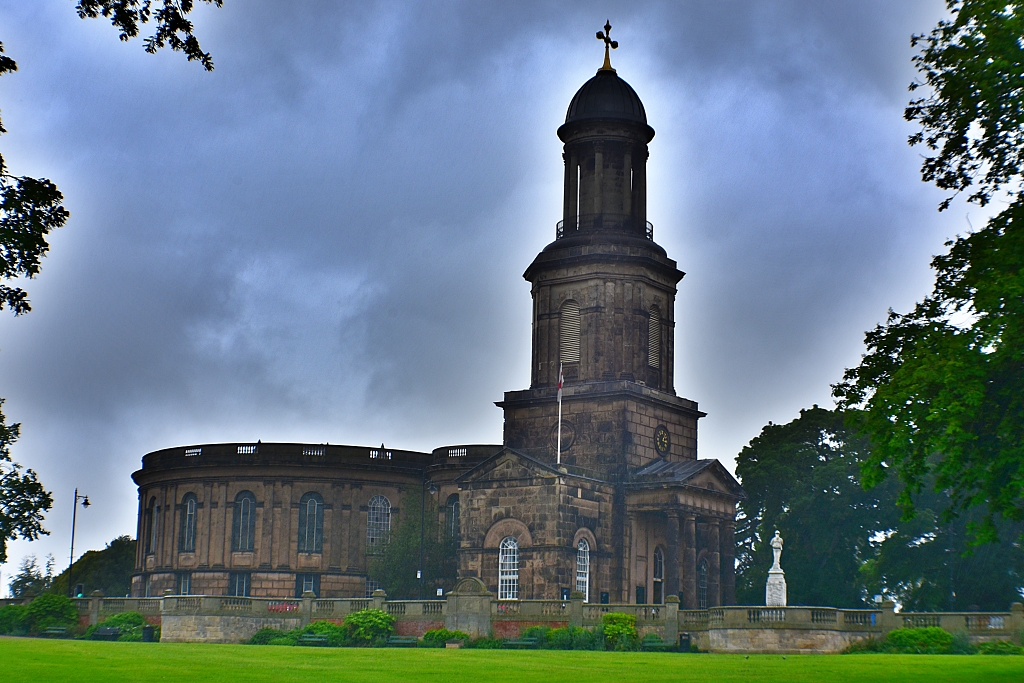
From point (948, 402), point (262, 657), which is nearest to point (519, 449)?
point (262, 657)

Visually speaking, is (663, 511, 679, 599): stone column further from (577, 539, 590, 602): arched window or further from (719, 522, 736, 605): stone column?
(719, 522, 736, 605): stone column

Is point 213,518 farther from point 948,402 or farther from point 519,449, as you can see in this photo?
point 948,402

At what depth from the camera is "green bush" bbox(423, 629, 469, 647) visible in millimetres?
41500

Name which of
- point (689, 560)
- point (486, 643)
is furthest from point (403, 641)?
point (689, 560)

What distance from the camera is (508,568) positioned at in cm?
5397

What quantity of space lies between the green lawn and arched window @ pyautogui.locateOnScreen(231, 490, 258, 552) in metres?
31.5

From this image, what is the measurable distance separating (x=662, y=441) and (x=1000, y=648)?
83.1 ft

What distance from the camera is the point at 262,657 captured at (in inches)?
1202

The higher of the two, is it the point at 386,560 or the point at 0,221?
the point at 0,221

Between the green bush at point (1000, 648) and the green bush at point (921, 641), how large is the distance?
0.87 meters

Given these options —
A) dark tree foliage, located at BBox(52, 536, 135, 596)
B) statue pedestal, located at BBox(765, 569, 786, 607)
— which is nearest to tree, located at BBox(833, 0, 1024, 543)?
statue pedestal, located at BBox(765, 569, 786, 607)

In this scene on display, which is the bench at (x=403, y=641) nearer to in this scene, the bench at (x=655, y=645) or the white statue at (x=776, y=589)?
the bench at (x=655, y=645)

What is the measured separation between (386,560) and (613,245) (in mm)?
19202

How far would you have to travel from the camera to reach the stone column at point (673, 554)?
5531cm
